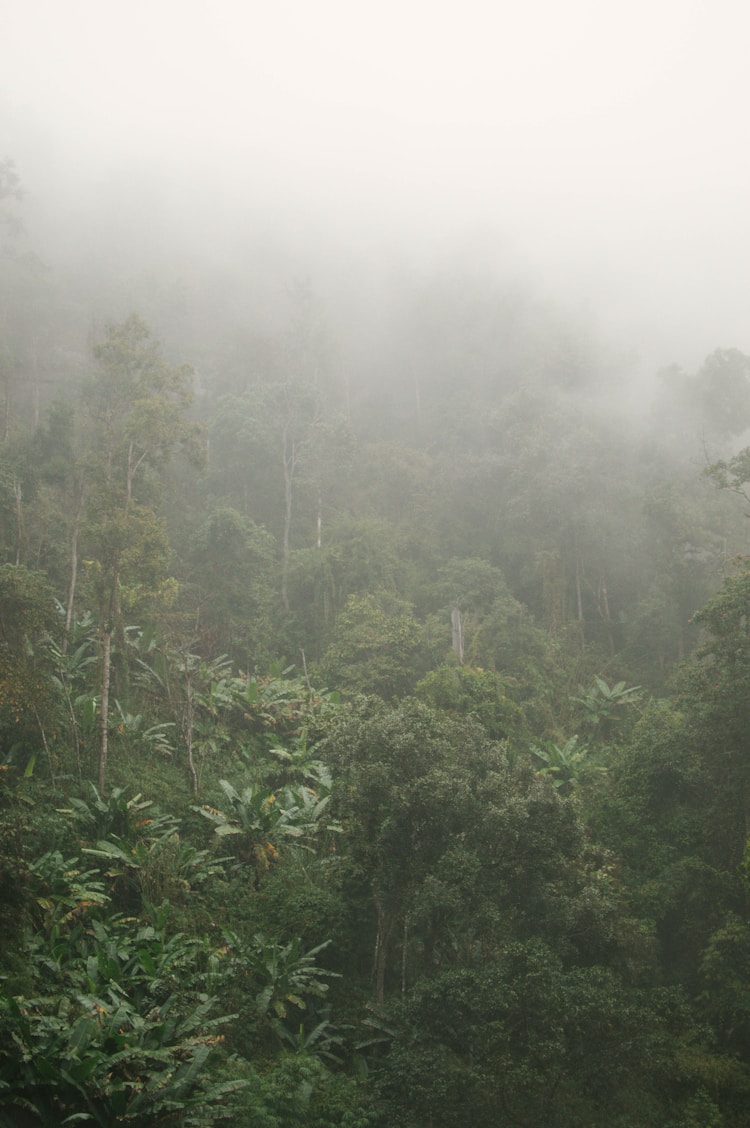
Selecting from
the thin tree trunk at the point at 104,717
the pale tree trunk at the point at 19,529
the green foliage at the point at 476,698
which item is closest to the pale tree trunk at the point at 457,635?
the green foliage at the point at 476,698

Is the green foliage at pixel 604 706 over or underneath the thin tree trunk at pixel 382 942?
over

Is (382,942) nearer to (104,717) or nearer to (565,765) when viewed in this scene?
(104,717)

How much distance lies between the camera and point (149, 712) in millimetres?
16891

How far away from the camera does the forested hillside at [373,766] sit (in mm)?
8656

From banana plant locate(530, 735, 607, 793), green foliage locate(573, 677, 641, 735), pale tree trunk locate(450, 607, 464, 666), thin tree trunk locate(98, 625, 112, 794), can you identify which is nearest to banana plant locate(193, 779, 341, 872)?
thin tree trunk locate(98, 625, 112, 794)

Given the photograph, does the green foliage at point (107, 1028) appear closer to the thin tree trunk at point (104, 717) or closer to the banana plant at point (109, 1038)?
the banana plant at point (109, 1038)

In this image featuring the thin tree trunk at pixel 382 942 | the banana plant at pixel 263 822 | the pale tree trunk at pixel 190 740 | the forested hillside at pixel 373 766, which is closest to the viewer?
the forested hillside at pixel 373 766

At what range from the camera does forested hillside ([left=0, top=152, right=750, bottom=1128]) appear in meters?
8.66

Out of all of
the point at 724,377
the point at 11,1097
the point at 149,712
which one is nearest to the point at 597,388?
the point at 724,377

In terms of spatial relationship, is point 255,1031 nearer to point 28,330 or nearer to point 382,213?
point 28,330

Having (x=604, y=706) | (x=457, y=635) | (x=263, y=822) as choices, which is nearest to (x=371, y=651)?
(x=457, y=635)

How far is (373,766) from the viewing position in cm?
1018

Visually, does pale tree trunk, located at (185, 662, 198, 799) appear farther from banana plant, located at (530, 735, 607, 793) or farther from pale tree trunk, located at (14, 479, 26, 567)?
banana plant, located at (530, 735, 607, 793)

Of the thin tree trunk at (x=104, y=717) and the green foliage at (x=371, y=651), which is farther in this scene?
the green foliage at (x=371, y=651)
